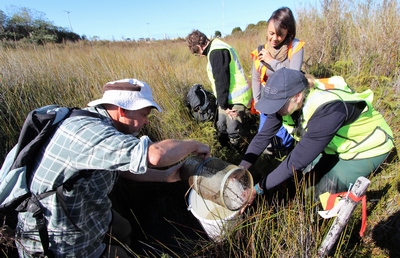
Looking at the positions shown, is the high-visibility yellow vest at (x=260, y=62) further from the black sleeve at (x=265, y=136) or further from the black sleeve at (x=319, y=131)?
the black sleeve at (x=319, y=131)

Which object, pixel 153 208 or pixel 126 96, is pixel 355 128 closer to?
pixel 126 96

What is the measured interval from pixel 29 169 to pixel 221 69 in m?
2.29

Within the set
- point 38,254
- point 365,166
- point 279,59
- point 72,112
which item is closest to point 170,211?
point 38,254

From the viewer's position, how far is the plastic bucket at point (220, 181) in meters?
1.61

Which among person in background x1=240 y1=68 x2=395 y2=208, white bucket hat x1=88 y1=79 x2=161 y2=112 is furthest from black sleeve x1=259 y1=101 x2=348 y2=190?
white bucket hat x1=88 y1=79 x2=161 y2=112

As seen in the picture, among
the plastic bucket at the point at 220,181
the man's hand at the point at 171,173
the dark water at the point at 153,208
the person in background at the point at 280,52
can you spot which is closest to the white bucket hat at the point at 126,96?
the plastic bucket at the point at 220,181

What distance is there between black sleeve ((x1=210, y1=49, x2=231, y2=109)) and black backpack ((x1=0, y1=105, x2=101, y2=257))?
6.28ft

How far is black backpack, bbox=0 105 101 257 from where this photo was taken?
4.33 ft

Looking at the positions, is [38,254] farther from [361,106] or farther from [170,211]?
[361,106]

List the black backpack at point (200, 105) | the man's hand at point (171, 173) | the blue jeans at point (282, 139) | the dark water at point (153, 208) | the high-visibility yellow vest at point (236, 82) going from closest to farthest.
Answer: the man's hand at point (171, 173) < the dark water at point (153, 208) < the blue jeans at point (282, 139) < the high-visibility yellow vest at point (236, 82) < the black backpack at point (200, 105)

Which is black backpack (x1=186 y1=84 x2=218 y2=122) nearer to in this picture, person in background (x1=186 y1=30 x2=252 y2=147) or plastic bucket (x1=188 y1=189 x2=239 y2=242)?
person in background (x1=186 y1=30 x2=252 y2=147)

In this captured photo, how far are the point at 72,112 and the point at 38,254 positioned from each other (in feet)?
3.29

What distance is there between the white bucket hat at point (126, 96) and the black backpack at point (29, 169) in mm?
146

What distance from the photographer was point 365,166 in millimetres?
1957
